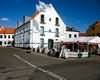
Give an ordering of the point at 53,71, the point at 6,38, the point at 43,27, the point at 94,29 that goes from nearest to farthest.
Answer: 1. the point at 53,71
2. the point at 43,27
3. the point at 94,29
4. the point at 6,38

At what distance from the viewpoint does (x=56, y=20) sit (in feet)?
182

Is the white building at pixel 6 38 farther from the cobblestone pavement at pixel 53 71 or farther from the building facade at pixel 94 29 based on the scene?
the cobblestone pavement at pixel 53 71

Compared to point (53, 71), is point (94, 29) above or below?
above

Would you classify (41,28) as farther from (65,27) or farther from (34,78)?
(34,78)

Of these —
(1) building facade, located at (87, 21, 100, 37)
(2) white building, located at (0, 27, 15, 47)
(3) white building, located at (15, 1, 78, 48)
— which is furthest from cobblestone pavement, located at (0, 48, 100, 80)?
(2) white building, located at (0, 27, 15, 47)

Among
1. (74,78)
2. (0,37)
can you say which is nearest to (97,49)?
(74,78)

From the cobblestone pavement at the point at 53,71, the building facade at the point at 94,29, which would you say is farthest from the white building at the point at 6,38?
the cobblestone pavement at the point at 53,71

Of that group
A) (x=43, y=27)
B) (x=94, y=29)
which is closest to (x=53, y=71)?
(x=43, y=27)

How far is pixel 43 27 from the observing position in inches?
2099

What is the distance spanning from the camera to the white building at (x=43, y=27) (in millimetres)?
51969

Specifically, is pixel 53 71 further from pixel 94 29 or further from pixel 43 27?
pixel 94 29

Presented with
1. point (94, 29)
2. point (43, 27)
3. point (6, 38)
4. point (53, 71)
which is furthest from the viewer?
point (6, 38)

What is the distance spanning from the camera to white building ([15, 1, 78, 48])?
52.0 metres

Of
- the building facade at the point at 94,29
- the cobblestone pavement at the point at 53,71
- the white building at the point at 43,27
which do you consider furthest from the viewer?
the building facade at the point at 94,29
